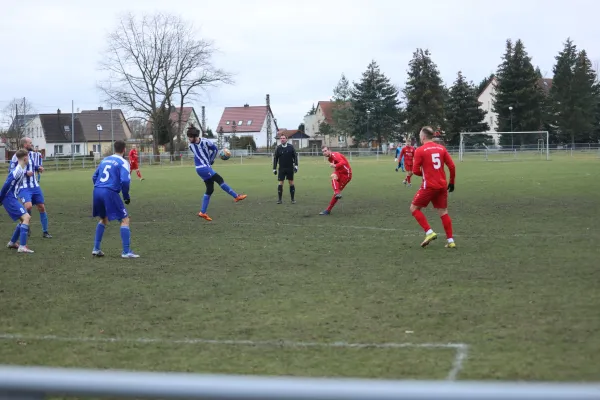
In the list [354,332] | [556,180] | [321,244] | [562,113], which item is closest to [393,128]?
[562,113]

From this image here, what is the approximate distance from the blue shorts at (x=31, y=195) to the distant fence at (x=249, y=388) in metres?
11.8

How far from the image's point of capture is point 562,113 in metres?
83.4

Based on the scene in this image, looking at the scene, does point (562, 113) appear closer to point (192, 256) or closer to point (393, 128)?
point (393, 128)

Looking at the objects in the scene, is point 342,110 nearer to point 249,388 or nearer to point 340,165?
point 340,165

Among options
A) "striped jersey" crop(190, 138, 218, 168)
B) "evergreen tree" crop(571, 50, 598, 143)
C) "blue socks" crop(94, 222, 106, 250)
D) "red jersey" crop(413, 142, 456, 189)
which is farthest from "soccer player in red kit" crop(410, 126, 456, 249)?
"evergreen tree" crop(571, 50, 598, 143)

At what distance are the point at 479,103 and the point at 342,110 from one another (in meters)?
22.8

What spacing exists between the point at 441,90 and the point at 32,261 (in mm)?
79027

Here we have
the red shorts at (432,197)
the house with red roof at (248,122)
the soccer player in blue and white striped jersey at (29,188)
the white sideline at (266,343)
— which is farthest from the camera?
the house with red roof at (248,122)

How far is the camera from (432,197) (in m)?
11.0

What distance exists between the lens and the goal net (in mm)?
57125

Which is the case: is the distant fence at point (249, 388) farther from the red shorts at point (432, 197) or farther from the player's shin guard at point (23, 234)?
the player's shin guard at point (23, 234)

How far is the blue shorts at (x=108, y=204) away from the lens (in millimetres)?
10281

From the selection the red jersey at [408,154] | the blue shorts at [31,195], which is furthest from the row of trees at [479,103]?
the blue shorts at [31,195]

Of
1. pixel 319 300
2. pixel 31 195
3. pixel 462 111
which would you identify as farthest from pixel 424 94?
pixel 319 300
